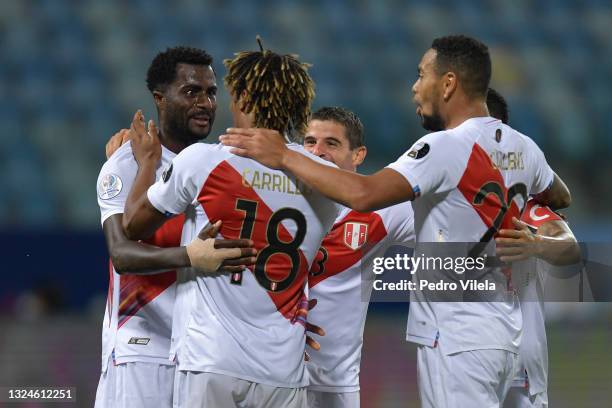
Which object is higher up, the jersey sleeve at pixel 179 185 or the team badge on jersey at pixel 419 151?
the team badge on jersey at pixel 419 151

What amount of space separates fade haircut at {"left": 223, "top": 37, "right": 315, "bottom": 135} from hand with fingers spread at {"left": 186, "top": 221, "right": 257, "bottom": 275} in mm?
435

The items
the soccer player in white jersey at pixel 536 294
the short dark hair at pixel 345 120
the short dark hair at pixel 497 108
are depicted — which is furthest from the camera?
the short dark hair at pixel 345 120

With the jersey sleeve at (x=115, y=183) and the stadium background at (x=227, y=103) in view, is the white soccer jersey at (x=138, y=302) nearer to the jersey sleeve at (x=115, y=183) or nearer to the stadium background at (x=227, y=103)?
the jersey sleeve at (x=115, y=183)

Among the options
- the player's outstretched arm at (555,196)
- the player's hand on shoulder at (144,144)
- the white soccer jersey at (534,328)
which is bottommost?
the white soccer jersey at (534,328)

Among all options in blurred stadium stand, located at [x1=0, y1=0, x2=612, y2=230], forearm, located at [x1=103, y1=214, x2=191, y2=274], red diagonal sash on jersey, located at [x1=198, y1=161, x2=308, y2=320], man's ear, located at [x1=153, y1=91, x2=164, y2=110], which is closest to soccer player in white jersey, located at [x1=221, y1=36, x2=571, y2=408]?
red diagonal sash on jersey, located at [x1=198, y1=161, x2=308, y2=320]

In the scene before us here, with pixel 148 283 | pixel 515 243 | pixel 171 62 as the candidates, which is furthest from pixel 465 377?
pixel 171 62

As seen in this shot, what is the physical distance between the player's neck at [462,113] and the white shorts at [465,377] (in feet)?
2.88

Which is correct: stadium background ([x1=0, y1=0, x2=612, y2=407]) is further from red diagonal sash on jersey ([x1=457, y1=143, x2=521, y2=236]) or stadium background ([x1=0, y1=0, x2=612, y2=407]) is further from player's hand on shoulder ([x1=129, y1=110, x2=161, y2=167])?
red diagonal sash on jersey ([x1=457, y1=143, x2=521, y2=236])

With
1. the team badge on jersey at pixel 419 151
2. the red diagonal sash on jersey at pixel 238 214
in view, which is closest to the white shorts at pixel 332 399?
the red diagonal sash on jersey at pixel 238 214

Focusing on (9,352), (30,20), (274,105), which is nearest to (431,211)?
(274,105)

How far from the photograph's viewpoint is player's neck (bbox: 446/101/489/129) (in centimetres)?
358

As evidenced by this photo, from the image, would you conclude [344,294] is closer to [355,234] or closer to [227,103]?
[355,234]

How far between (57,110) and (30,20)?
1.67 meters

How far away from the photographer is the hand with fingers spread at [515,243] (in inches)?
139
